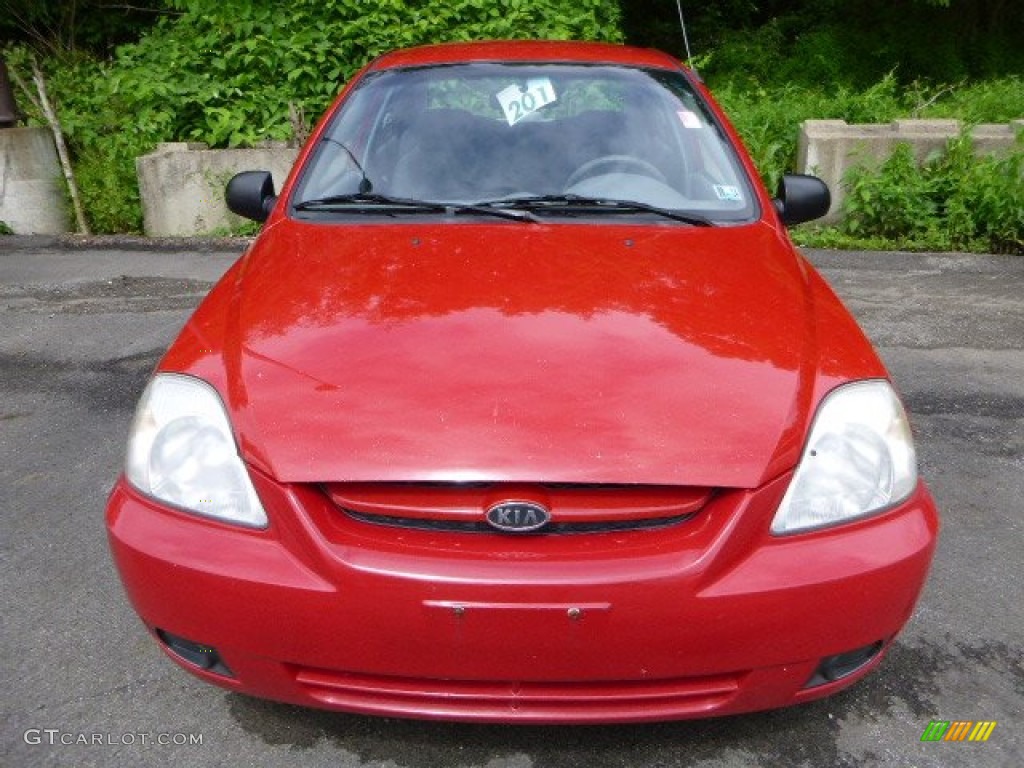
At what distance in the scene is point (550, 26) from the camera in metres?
7.72

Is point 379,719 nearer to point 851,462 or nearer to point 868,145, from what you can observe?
point 851,462

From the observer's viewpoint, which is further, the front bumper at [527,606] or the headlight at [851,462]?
the headlight at [851,462]

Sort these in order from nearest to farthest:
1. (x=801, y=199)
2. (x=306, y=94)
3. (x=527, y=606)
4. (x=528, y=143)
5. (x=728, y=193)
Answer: (x=527, y=606) < (x=728, y=193) < (x=528, y=143) < (x=801, y=199) < (x=306, y=94)

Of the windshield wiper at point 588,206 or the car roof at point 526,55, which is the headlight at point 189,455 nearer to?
the windshield wiper at point 588,206

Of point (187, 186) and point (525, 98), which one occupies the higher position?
point (525, 98)

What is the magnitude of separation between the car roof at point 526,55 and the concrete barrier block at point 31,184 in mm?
4692

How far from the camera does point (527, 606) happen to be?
1.73 metres

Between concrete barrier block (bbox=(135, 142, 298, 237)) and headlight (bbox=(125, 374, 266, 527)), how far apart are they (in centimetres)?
518

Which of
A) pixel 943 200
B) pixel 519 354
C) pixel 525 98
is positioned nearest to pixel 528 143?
pixel 525 98

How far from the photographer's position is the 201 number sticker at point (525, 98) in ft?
10.4

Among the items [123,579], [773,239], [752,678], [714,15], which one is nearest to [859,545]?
[752,678]

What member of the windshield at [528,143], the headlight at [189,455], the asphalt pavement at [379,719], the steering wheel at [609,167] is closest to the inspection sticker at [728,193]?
the windshield at [528,143]

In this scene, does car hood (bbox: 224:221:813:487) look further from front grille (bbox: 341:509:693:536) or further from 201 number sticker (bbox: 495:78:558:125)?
201 number sticker (bbox: 495:78:558:125)

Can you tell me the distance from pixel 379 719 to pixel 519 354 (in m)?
0.90
